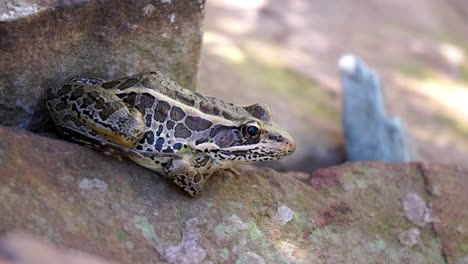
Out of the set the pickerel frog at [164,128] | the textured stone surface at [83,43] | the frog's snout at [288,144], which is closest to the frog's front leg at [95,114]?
the pickerel frog at [164,128]

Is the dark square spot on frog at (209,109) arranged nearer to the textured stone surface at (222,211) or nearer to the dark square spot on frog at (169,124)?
the dark square spot on frog at (169,124)

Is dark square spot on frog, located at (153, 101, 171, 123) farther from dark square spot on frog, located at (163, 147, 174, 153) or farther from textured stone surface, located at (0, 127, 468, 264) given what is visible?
textured stone surface, located at (0, 127, 468, 264)

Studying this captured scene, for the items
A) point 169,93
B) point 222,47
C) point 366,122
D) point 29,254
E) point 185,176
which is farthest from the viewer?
point 222,47

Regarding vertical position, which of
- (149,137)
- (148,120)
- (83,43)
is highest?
(83,43)

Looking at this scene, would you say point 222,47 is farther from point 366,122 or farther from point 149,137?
point 149,137

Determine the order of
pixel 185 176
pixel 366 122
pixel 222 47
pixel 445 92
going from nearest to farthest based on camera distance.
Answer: pixel 185 176, pixel 366 122, pixel 222 47, pixel 445 92

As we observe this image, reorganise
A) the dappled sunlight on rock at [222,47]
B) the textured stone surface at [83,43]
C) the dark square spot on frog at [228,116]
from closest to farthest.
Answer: the textured stone surface at [83,43] → the dark square spot on frog at [228,116] → the dappled sunlight on rock at [222,47]

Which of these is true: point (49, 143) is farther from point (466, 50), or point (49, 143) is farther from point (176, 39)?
point (466, 50)

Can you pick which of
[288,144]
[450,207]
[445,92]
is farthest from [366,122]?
[288,144]
